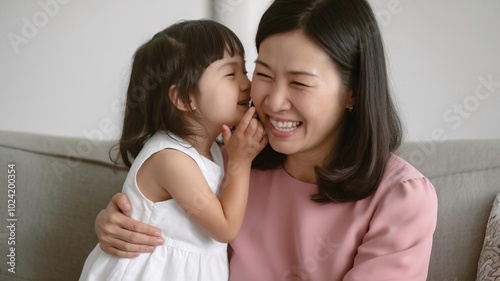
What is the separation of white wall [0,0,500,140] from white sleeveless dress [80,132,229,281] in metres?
0.90

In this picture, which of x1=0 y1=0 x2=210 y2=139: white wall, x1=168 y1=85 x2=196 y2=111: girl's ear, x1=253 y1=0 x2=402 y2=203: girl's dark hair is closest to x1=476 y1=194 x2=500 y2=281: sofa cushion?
x1=253 y1=0 x2=402 y2=203: girl's dark hair

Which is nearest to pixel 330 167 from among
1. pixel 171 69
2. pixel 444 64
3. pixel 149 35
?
pixel 171 69

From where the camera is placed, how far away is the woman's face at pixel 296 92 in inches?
45.3

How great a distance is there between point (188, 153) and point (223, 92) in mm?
163

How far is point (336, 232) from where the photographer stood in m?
1.26

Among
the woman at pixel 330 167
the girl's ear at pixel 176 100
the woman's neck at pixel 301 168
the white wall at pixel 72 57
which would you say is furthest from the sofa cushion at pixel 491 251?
the white wall at pixel 72 57

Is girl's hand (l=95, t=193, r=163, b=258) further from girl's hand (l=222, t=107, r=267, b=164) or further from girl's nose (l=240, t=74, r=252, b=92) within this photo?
girl's nose (l=240, t=74, r=252, b=92)

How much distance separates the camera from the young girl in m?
1.23

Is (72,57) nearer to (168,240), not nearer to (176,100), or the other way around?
(176,100)

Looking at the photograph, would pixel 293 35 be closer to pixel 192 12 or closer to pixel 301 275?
pixel 301 275

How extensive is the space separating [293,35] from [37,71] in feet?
4.65

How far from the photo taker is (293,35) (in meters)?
1.16

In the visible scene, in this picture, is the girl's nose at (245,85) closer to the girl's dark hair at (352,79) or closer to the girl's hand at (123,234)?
the girl's dark hair at (352,79)

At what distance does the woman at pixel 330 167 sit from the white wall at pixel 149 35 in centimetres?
73
